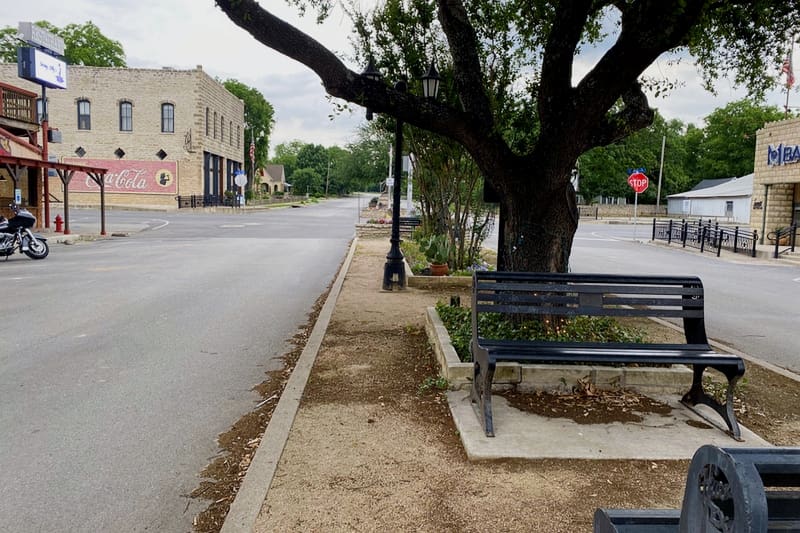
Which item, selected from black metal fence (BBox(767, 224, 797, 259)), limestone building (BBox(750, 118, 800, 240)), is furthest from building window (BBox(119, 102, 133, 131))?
black metal fence (BBox(767, 224, 797, 259))

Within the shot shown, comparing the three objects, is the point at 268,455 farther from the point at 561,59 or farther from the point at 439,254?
the point at 439,254

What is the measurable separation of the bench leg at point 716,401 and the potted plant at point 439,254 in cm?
778

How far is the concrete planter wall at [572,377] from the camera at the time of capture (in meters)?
5.55

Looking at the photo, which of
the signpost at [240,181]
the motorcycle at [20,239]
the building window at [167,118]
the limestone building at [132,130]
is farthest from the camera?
the building window at [167,118]

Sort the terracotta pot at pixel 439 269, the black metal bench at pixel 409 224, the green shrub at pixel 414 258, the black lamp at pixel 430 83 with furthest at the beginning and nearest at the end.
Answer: the black metal bench at pixel 409 224 → the green shrub at pixel 414 258 → the terracotta pot at pixel 439 269 → the black lamp at pixel 430 83

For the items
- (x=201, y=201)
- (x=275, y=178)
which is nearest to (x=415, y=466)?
(x=201, y=201)

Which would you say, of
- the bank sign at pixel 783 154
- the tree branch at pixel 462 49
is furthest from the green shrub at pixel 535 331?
the bank sign at pixel 783 154

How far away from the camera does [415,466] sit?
4137 millimetres

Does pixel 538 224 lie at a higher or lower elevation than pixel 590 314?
higher

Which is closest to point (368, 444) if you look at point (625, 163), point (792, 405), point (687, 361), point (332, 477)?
point (332, 477)

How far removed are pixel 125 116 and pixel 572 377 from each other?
54.5 meters

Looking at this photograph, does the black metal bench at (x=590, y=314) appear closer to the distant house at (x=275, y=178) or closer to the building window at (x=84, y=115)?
the building window at (x=84, y=115)

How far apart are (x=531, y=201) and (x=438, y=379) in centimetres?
225

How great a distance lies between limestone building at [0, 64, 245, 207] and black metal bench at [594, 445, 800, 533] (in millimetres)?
54675
